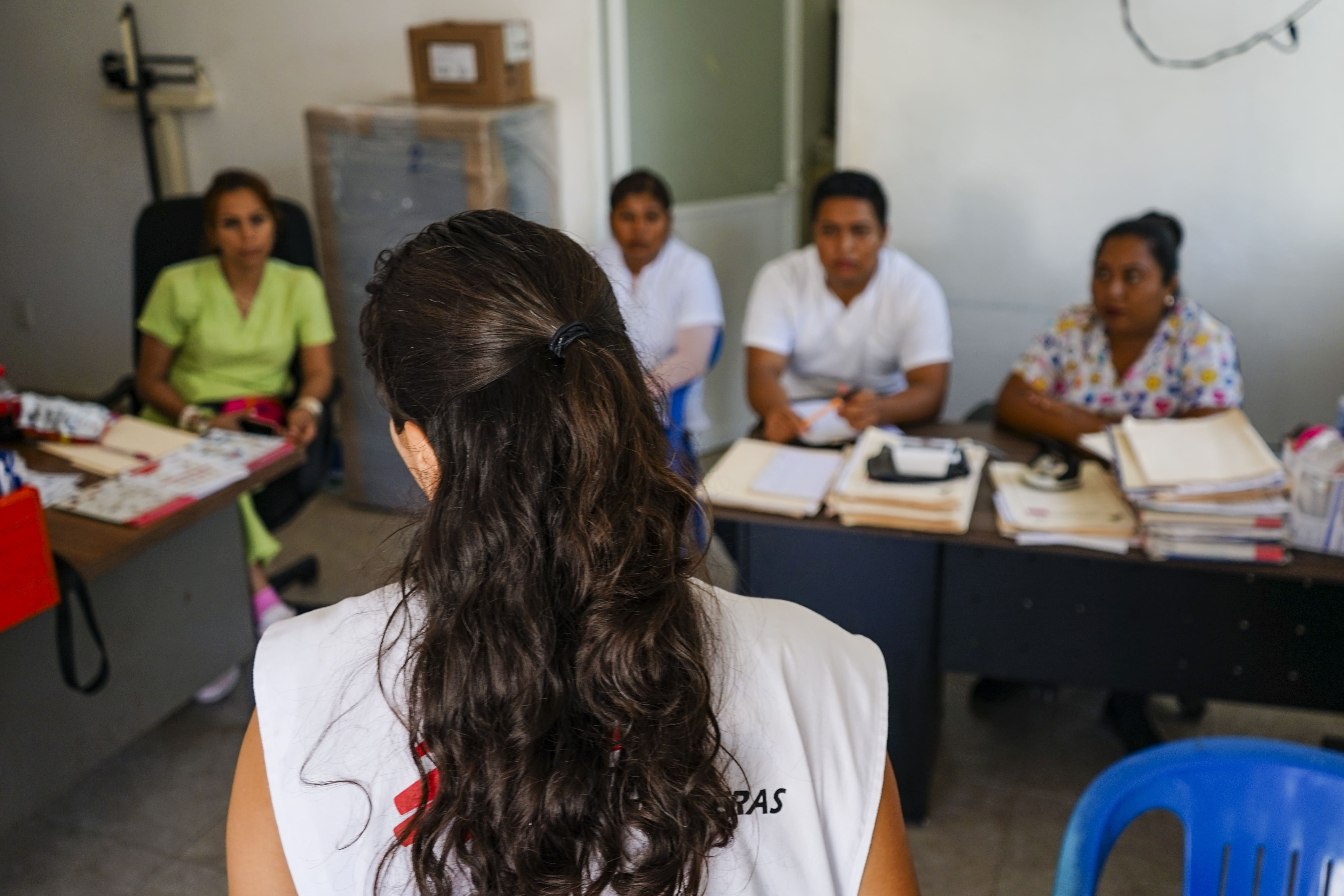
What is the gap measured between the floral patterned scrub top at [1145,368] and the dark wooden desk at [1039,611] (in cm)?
53

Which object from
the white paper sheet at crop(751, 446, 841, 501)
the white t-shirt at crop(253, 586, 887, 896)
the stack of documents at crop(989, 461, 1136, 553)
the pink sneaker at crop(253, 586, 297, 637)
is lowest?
the pink sneaker at crop(253, 586, 297, 637)

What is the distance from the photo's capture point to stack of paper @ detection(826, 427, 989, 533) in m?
1.98

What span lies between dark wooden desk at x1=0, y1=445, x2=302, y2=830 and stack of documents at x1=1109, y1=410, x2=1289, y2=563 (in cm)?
169

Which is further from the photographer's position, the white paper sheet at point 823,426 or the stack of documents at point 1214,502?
the white paper sheet at point 823,426

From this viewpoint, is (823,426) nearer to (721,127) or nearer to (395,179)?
(395,179)

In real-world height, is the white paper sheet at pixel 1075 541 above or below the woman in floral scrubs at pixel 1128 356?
below

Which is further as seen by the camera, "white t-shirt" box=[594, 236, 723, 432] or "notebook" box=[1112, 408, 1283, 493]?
"white t-shirt" box=[594, 236, 723, 432]

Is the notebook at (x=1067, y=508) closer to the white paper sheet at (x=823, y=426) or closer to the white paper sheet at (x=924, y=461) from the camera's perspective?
the white paper sheet at (x=924, y=461)

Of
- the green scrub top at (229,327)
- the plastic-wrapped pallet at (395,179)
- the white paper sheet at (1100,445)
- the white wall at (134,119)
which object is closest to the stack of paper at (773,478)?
the white paper sheet at (1100,445)

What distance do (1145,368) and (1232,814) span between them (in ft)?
5.03

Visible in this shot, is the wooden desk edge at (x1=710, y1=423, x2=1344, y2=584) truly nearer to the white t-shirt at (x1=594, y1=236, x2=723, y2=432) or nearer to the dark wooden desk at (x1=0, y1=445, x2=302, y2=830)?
the dark wooden desk at (x1=0, y1=445, x2=302, y2=830)

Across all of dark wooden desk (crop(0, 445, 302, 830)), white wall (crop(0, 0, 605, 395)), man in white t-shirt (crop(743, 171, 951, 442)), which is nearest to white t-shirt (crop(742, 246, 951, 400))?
man in white t-shirt (crop(743, 171, 951, 442))

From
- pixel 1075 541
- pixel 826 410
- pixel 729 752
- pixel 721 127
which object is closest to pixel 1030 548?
pixel 1075 541

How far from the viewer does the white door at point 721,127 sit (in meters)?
3.82
